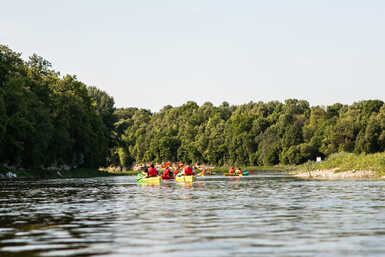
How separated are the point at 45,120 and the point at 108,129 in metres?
43.2

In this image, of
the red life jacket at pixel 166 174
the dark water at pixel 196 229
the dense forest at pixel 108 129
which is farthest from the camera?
the dense forest at pixel 108 129

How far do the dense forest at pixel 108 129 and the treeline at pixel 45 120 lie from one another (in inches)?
4.9

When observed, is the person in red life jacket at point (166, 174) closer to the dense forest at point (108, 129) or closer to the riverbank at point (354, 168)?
the riverbank at point (354, 168)

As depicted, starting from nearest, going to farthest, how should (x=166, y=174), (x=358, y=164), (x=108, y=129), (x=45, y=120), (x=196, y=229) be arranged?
(x=196, y=229), (x=166, y=174), (x=358, y=164), (x=45, y=120), (x=108, y=129)

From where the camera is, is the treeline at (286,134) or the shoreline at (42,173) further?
the treeline at (286,134)

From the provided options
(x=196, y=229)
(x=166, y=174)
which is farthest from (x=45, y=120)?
(x=196, y=229)

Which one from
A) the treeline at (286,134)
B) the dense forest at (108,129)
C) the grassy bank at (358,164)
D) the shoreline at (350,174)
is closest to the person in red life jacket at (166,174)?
the shoreline at (350,174)

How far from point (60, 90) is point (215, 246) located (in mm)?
96089

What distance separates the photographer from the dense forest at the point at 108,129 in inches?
3184

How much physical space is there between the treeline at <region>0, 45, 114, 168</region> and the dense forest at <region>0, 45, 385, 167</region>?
0.41 feet

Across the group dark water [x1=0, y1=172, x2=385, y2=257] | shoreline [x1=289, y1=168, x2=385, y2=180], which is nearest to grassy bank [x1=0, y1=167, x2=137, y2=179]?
shoreline [x1=289, y1=168, x2=385, y2=180]

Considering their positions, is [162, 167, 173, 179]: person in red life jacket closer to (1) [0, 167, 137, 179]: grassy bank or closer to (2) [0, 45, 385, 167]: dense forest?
(2) [0, 45, 385, 167]: dense forest

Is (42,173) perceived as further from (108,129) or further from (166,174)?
(108,129)

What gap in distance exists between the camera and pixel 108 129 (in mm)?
127750
